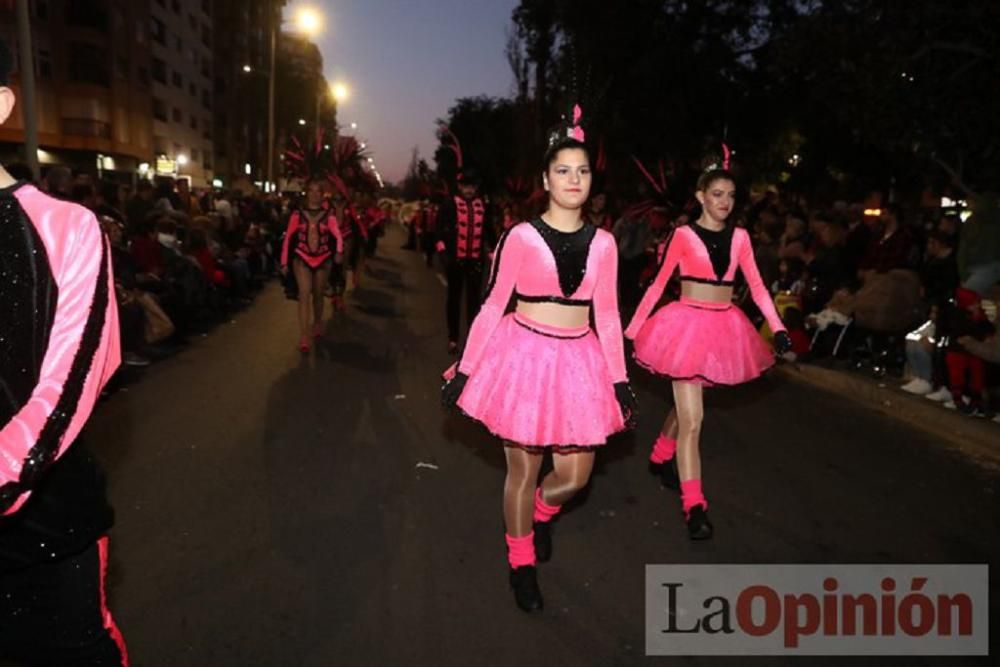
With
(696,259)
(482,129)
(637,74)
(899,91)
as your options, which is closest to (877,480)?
(696,259)

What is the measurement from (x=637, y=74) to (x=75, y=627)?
21167 millimetres

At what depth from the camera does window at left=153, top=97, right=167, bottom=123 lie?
183 ft

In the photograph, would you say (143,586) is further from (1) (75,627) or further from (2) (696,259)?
(2) (696,259)

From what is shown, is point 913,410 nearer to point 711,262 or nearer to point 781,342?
point 781,342

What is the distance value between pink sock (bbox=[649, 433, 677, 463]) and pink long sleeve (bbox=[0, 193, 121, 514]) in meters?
4.14

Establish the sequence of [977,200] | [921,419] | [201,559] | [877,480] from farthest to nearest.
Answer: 1. [977,200]
2. [921,419]
3. [877,480]
4. [201,559]

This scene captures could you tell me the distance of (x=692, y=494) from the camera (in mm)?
4816

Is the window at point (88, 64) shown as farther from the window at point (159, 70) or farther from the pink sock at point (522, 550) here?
the pink sock at point (522, 550)

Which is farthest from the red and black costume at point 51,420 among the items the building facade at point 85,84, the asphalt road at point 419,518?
the building facade at point 85,84

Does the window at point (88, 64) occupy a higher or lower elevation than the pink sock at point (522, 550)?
higher

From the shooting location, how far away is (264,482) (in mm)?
5461

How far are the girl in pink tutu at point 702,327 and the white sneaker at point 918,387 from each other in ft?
13.3

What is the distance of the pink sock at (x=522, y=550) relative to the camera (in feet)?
13.1

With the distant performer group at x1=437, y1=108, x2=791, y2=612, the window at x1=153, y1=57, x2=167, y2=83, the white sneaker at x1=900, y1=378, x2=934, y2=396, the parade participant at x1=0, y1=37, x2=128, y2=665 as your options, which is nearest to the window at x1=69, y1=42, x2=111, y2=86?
the window at x1=153, y1=57, x2=167, y2=83
